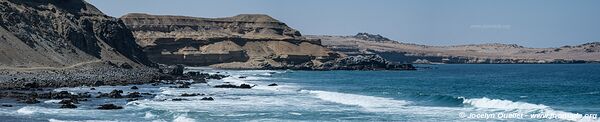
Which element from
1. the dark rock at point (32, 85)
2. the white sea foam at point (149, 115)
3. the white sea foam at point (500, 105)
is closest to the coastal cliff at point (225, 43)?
the dark rock at point (32, 85)

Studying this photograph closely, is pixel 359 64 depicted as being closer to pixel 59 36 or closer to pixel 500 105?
pixel 59 36

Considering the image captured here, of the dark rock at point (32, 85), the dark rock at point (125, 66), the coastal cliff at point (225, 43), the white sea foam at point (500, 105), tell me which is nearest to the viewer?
the white sea foam at point (500, 105)

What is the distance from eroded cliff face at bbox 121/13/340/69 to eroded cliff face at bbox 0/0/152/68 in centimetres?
3390

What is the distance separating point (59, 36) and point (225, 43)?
67.4 metres

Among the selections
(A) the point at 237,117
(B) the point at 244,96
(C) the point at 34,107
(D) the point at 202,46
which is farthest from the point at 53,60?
(D) the point at 202,46

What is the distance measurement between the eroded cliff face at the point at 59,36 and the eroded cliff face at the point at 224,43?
33.9 meters

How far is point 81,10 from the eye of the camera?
110125mm

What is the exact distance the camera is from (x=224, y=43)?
6156 inches

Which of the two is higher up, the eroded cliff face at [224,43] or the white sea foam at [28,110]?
the eroded cliff face at [224,43]

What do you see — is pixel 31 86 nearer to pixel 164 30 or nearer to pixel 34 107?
pixel 34 107

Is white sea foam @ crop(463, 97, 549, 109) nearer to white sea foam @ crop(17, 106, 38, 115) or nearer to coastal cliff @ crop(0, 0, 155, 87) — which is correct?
white sea foam @ crop(17, 106, 38, 115)

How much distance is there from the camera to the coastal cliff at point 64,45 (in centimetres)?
6844

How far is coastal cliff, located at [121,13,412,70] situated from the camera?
14988 centimetres

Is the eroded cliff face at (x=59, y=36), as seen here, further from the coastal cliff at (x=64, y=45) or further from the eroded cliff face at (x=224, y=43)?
the eroded cliff face at (x=224, y=43)
